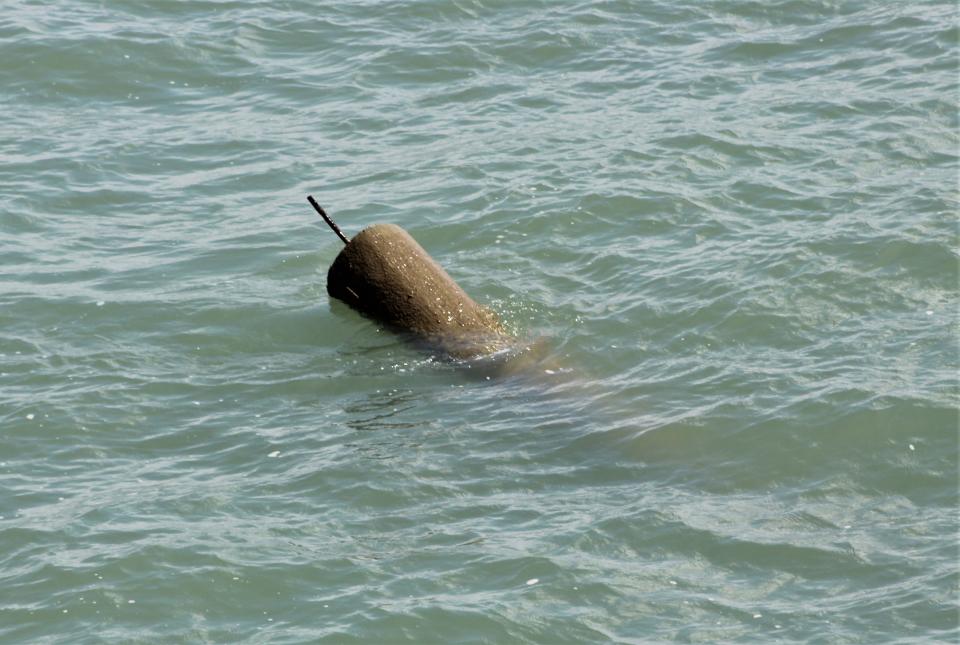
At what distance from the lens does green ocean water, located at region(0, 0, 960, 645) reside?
339 inches

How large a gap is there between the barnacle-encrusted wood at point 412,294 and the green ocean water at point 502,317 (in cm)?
24

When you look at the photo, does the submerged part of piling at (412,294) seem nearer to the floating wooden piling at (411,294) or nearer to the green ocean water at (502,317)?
the floating wooden piling at (411,294)

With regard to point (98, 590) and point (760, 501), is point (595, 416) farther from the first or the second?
point (98, 590)

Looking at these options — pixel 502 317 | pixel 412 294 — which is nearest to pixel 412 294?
pixel 412 294

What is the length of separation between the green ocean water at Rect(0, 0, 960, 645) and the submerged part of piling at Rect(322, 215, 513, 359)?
24 centimetres

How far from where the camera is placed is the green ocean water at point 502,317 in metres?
8.62

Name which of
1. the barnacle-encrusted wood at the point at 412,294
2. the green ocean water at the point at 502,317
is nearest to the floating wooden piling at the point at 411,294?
the barnacle-encrusted wood at the point at 412,294

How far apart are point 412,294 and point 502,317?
92 cm

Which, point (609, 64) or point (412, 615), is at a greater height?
point (609, 64)

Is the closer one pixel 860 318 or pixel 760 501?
pixel 760 501

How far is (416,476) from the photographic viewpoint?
389 inches

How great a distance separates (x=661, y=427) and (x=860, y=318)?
2319 mm

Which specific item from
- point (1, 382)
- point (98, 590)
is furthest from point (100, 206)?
point (98, 590)

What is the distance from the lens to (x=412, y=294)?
11.7 m
